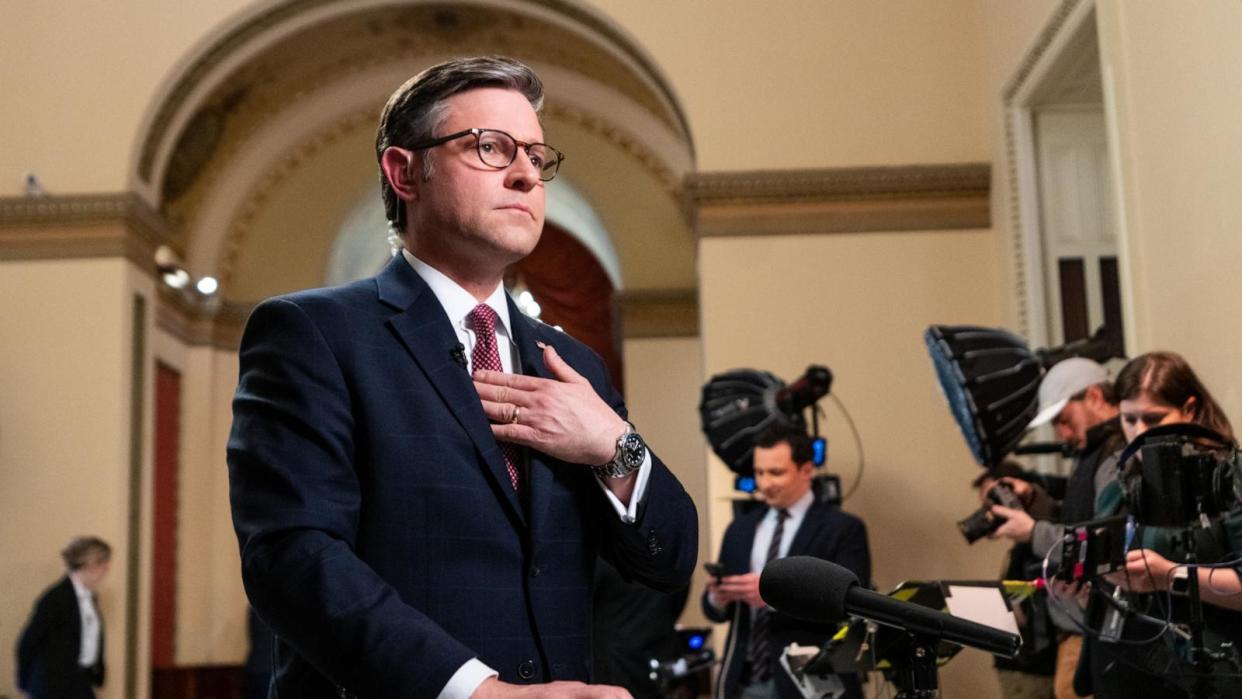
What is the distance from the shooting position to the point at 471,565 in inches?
74.1

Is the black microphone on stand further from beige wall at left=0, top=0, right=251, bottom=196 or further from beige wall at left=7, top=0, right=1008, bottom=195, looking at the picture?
beige wall at left=0, top=0, right=251, bottom=196

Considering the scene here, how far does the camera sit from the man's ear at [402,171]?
84.1 inches

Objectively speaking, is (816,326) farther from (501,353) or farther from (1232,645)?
(501,353)

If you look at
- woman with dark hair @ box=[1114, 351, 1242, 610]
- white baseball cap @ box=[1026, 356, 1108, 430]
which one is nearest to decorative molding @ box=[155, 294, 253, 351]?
white baseball cap @ box=[1026, 356, 1108, 430]

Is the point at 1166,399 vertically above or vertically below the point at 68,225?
below

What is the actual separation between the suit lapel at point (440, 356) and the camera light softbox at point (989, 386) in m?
4.22

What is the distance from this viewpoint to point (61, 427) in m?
9.51

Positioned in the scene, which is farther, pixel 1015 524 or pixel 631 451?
pixel 1015 524

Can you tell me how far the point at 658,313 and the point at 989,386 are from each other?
23.7 feet

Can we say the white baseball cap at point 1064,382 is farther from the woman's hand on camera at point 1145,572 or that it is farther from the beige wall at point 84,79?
the beige wall at point 84,79

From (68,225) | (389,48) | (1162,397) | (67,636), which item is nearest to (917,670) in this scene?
(1162,397)

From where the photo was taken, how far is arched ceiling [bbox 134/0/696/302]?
468 inches

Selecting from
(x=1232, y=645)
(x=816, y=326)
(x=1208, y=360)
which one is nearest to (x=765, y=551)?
(x=1208, y=360)

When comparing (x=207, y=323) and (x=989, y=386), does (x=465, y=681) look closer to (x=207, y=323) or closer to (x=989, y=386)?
(x=989, y=386)
